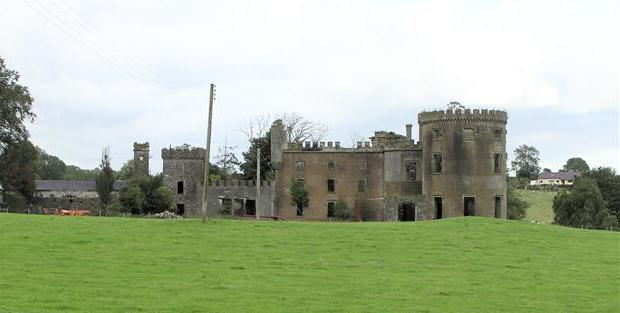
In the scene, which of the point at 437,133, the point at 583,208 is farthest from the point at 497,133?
the point at 583,208

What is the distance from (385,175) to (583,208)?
2065cm

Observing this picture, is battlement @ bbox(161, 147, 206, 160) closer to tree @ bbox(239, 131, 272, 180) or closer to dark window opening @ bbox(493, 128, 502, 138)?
tree @ bbox(239, 131, 272, 180)

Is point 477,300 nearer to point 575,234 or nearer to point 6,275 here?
point 6,275

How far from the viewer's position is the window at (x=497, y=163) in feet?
195

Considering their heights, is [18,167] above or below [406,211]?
above

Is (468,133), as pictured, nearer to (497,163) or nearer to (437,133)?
(437,133)

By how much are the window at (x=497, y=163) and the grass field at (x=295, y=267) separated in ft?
73.8

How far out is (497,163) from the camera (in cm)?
5959

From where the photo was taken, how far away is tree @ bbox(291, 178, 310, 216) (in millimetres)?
68188

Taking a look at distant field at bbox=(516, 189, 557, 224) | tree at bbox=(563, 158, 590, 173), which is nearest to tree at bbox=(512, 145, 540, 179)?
tree at bbox=(563, 158, 590, 173)

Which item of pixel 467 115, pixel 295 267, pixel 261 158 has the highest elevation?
pixel 467 115

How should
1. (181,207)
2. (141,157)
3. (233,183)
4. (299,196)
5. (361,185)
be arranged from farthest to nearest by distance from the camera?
(141,157)
(181,207)
(233,183)
(299,196)
(361,185)

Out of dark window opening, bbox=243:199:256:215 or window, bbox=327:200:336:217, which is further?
dark window opening, bbox=243:199:256:215

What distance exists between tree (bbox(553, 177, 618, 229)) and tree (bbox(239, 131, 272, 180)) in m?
27.4
